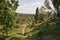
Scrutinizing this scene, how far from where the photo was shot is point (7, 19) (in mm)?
27672

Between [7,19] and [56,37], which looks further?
[56,37]

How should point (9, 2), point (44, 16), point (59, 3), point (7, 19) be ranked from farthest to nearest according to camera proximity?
point (44, 16), point (59, 3), point (9, 2), point (7, 19)

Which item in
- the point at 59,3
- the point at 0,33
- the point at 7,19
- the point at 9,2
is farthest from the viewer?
the point at 59,3

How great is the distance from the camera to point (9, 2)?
29.7 m

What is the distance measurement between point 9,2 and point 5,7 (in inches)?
56.3

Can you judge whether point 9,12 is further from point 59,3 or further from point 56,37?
point 59,3

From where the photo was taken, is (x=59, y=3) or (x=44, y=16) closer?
(x=59, y=3)

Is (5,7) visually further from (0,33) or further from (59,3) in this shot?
(59,3)

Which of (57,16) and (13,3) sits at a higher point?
(13,3)

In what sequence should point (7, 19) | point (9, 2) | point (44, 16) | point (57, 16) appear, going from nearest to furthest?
point (7, 19)
point (9, 2)
point (57, 16)
point (44, 16)

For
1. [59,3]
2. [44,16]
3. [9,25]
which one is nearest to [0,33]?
[9,25]

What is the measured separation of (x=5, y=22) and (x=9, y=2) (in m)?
3.33

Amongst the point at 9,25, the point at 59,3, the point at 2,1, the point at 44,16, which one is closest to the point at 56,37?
the point at 9,25

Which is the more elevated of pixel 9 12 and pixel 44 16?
pixel 9 12
